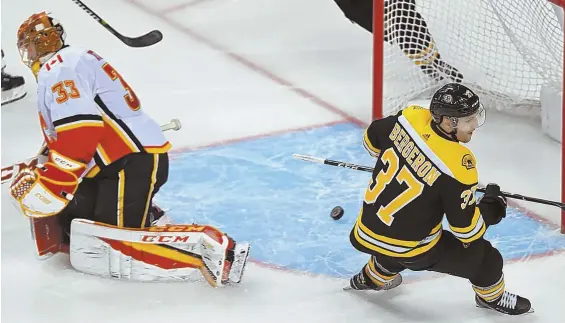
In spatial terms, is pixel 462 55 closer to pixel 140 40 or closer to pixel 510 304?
pixel 140 40

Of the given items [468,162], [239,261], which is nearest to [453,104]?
[468,162]

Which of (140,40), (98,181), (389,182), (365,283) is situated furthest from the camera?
(140,40)

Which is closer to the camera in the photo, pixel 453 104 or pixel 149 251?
pixel 453 104

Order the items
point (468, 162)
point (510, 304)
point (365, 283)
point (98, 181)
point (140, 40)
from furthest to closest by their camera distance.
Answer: point (140, 40), point (98, 181), point (365, 283), point (510, 304), point (468, 162)

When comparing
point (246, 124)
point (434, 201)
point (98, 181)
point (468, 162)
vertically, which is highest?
point (468, 162)

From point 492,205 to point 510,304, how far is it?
281 millimetres

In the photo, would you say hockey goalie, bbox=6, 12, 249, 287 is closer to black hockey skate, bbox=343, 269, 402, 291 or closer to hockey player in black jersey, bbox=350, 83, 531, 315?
black hockey skate, bbox=343, 269, 402, 291

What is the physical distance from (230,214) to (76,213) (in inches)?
23.5

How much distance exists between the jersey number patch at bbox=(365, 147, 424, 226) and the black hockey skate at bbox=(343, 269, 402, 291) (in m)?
0.31

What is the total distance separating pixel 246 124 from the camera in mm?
4527

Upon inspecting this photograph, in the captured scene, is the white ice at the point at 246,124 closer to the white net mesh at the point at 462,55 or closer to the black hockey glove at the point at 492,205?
the white net mesh at the point at 462,55

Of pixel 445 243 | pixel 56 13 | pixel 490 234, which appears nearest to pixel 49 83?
pixel 445 243

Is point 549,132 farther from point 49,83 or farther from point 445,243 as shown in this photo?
point 49,83

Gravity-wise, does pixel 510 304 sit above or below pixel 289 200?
above
